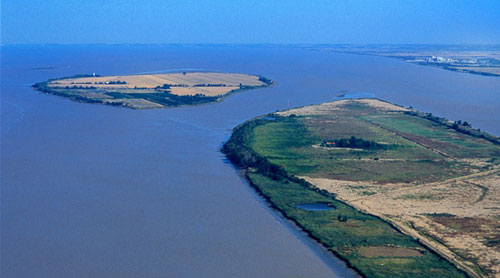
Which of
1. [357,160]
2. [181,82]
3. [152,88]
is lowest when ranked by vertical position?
[357,160]

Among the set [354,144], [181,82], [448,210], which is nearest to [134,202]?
[448,210]

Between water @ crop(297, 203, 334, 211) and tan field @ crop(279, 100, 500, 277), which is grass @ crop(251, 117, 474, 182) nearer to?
tan field @ crop(279, 100, 500, 277)

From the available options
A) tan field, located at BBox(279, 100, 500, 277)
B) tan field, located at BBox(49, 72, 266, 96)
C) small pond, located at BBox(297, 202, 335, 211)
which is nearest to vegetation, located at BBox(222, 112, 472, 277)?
small pond, located at BBox(297, 202, 335, 211)

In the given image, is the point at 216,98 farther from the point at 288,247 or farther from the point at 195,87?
the point at 288,247

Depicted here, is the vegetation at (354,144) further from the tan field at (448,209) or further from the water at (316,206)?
the water at (316,206)

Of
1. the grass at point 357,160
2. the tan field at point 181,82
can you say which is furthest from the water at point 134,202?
the tan field at point 181,82

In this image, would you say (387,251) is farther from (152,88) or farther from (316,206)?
(152,88)
